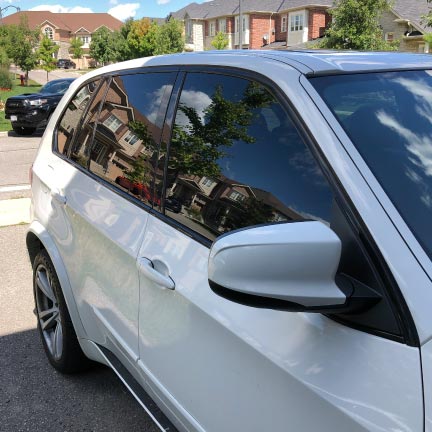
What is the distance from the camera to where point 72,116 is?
3039 mm

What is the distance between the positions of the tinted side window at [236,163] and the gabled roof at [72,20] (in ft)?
334

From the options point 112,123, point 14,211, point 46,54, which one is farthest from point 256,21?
point 112,123

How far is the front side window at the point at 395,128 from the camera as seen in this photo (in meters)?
1.32

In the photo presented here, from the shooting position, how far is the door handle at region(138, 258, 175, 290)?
1.73 meters

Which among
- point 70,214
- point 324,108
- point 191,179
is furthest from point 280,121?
point 70,214

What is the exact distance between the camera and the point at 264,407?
4.41ft

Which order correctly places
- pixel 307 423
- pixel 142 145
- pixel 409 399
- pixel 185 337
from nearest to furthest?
pixel 409 399 < pixel 307 423 < pixel 185 337 < pixel 142 145

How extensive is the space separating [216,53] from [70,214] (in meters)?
1.16

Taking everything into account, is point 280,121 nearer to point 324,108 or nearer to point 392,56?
point 324,108

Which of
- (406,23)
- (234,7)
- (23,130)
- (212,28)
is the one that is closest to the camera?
(23,130)

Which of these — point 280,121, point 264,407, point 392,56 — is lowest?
point 264,407

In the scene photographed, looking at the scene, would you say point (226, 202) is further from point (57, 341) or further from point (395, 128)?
point (57, 341)

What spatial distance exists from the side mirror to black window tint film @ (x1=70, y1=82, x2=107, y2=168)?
173 centimetres

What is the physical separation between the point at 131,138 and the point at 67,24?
348 feet
